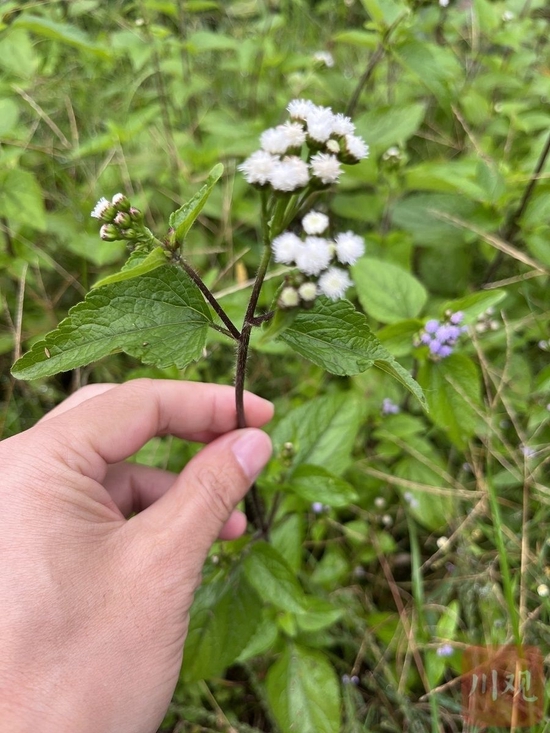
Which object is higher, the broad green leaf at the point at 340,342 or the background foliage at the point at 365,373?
the broad green leaf at the point at 340,342

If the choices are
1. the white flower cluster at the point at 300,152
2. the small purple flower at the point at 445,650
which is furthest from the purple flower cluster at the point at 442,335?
the small purple flower at the point at 445,650

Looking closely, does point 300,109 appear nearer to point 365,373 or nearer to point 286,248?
point 286,248

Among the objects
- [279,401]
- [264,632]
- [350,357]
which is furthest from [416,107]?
[264,632]

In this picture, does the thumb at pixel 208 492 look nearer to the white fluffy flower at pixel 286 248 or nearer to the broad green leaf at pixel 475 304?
the white fluffy flower at pixel 286 248

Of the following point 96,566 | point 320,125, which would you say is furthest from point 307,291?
point 96,566

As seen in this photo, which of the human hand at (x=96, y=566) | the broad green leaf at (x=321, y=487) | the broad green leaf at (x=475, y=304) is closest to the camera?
the human hand at (x=96, y=566)

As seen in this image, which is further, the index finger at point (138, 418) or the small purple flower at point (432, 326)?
the small purple flower at point (432, 326)

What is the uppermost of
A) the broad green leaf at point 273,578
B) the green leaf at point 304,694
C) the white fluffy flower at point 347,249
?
the white fluffy flower at point 347,249

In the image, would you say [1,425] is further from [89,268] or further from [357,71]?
[357,71]

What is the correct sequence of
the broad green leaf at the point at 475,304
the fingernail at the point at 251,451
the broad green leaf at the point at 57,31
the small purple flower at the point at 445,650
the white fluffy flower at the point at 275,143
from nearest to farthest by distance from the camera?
the white fluffy flower at the point at 275,143 < the fingernail at the point at 251,451 < the broad green leaf at the point at 475,304 < the small purple flower at the point at 445,650 < the broad green leaf at the point at 57,31
